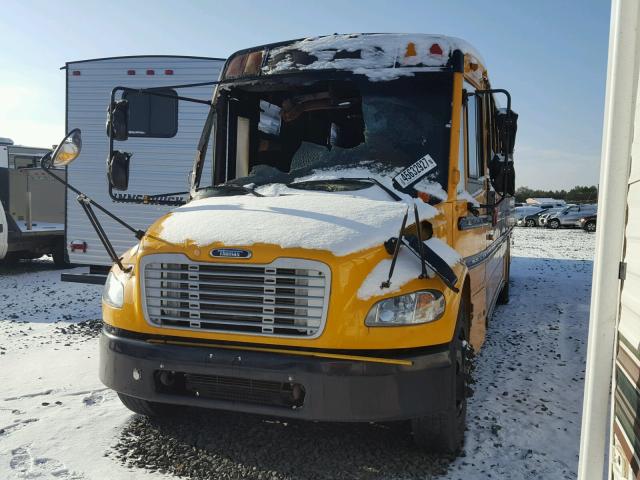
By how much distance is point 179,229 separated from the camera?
3670 millimetres

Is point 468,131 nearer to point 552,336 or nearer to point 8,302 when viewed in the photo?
point 552,336

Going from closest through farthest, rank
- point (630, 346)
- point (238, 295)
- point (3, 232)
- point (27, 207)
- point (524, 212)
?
point (630, 346) < point (238, 295) < point (3, 232) < point (27, 207) < point (524, 212)

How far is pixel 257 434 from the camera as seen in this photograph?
402cm

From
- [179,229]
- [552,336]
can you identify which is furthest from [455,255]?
[552,336]

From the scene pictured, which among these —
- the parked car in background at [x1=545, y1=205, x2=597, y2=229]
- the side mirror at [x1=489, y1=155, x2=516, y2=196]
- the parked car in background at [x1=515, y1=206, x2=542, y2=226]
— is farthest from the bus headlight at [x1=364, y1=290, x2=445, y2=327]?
the parked car in background at [x1=515, y1=206, x2=542, y2=226]

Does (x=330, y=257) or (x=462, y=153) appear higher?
(x=462, y=153)

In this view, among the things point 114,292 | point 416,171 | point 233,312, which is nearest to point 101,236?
point 114,292

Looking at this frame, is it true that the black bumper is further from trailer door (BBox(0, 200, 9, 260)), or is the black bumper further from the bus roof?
trailer door (BBox(0, 200, 9, 260))

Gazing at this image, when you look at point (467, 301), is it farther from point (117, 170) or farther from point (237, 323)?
point (117, 170)

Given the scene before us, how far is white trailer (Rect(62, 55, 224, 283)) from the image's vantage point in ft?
26.0

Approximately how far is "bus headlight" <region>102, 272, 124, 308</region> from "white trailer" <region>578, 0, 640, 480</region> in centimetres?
271

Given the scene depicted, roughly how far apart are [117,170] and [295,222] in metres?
1.87

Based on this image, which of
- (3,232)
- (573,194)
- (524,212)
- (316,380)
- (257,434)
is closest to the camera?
(316,380)

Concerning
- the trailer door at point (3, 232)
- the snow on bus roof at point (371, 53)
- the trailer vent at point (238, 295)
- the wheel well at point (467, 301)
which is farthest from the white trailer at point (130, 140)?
the wheel well at point (467, 301)
